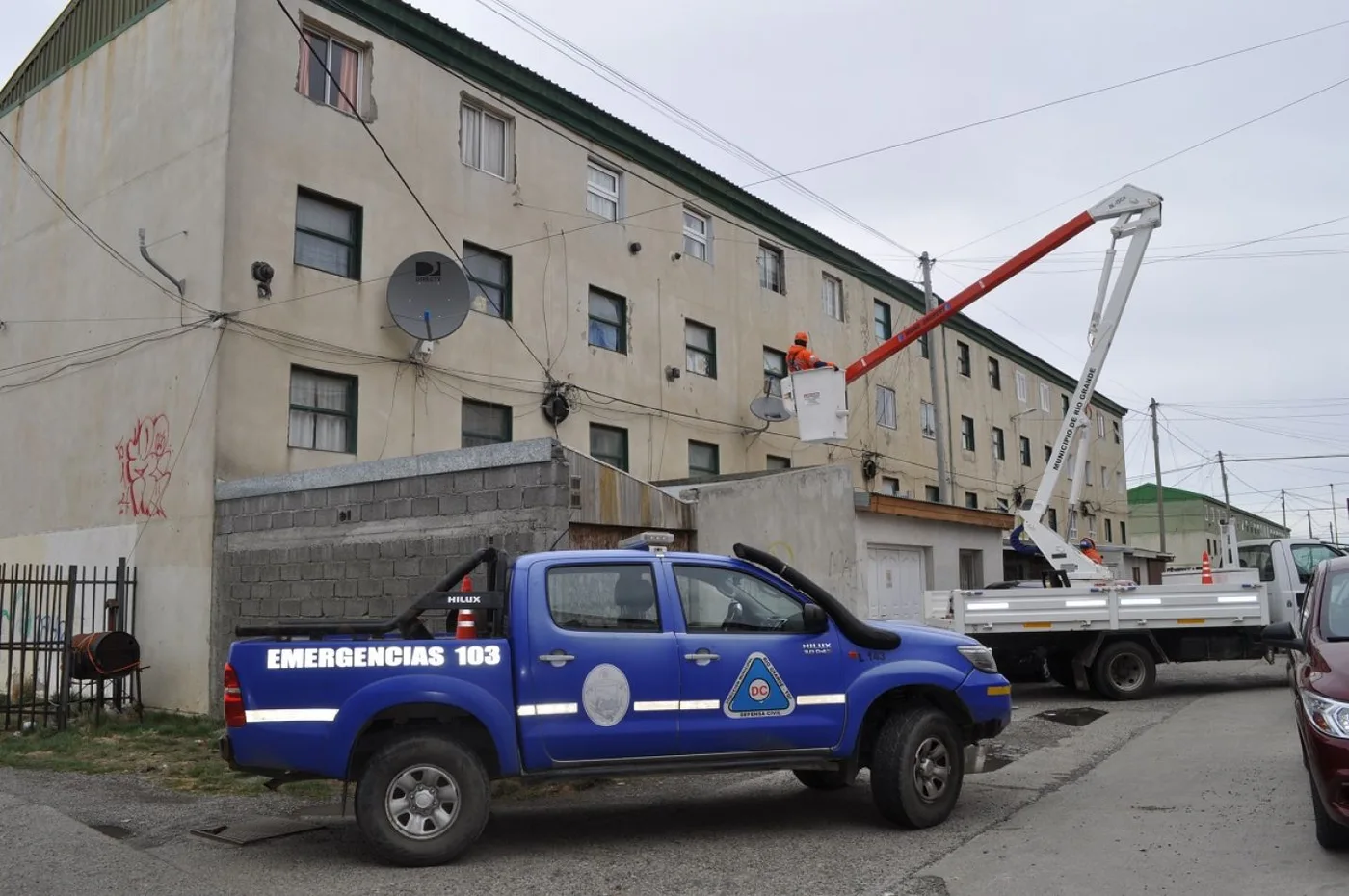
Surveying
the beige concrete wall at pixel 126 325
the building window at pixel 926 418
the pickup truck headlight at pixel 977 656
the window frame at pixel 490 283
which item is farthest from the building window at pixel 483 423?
the building window at pixel 926 418

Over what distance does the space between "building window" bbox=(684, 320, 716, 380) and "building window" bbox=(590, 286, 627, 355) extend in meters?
2.06

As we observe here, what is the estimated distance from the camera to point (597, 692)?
255 inches

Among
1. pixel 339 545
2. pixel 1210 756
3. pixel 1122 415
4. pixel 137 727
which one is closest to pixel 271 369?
pixel 339 545

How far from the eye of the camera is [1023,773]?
892cm

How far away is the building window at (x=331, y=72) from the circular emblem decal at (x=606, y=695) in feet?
39.7

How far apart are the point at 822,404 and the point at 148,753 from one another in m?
10.8

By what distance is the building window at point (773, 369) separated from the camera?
2452 cm

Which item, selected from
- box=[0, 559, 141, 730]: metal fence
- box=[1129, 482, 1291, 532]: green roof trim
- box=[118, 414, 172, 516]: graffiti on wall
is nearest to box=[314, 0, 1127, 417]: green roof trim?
box=[118, 414, 172, 516]: graffiti on wall

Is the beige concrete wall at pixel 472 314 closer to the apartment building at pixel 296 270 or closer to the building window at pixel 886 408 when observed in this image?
the apartment building at pixel 296 270

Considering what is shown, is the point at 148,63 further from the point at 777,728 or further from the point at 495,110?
the point at 777,728

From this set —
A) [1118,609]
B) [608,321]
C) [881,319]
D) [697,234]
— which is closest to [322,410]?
[608,321]

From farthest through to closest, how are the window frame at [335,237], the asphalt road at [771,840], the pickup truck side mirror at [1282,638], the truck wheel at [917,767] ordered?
the window frame at [335,237] → the pickup truck side mirror at [1282,638] → the truck wheel at [917,767] → the asphalt road at [771,840]

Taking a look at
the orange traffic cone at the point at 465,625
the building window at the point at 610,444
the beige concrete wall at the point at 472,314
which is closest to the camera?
the orange traffic cone at the point at 465,625

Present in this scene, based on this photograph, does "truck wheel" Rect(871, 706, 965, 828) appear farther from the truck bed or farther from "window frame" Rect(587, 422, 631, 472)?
"window frame" Rect(587, 422, 631, 472)
